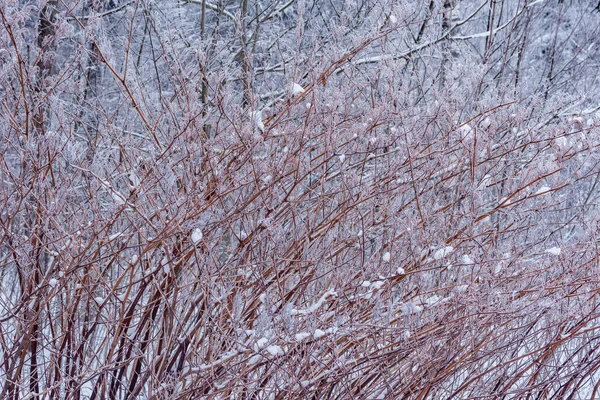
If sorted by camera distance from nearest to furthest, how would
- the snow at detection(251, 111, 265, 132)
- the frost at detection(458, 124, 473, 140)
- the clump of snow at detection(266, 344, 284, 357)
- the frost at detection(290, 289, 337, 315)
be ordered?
the clump of snow at detection(266, 344, 284, 357)
the frost at detection(290, 289, 337, 315)
the snow at detection(251, 111, 265, 132)
the frost at detection(458, 124, 473, 140)

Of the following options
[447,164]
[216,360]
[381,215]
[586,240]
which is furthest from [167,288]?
[586,240]

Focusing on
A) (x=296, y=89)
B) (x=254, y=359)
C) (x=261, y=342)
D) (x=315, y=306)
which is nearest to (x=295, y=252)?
(x=315, y=306)

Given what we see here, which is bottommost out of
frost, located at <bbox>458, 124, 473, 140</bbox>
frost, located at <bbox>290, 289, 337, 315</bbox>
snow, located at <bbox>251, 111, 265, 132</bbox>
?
frost, located at <bbox>290, 289, 337, 315</bbox>

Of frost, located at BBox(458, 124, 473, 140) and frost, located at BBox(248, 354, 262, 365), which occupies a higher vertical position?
frost, located at BBox(458, 124, 473, 140)

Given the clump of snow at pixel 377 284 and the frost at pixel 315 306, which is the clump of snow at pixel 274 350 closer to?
the frost at pixel 315 306

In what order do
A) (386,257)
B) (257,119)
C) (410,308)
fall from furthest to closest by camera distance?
(386,257) → (257,119) → (410,308)

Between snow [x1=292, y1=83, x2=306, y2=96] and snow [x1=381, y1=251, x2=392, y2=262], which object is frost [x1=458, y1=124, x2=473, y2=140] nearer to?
snow [x1=381, y1=251, x2=392, y2=262]

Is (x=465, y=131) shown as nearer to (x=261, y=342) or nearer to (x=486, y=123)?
(x=486, y=123)

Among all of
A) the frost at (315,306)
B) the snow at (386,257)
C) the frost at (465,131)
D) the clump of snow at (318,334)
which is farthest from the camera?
the frost at (465,131)

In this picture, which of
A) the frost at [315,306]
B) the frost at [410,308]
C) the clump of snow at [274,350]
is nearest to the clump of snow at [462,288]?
the frost at [410,308]

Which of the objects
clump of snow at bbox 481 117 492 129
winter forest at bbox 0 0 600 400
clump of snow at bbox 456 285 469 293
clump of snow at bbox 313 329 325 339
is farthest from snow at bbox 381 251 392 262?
clump of snow at bbox 481 117 492 129

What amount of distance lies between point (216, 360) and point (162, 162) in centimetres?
103

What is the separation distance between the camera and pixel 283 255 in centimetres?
Answer: 355

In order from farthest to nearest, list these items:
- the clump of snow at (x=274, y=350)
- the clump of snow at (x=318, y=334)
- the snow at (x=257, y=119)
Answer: the snow at (x=257, y=119) < the clump of snow at (x=318, y=334) < the clump of snow at (x=274, y=350)
